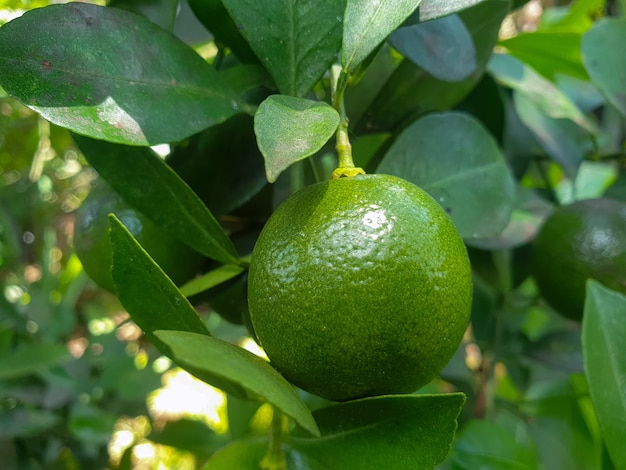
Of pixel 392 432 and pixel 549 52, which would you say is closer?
pixel 392 432

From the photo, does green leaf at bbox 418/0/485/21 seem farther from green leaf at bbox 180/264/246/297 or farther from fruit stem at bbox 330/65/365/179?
green leaf at bbox 180/264/246/297

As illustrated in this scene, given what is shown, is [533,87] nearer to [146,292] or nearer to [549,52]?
[549,52]

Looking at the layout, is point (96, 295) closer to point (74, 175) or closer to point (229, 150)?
point (74, 175)


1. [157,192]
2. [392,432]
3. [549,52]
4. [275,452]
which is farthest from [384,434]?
[549,52]

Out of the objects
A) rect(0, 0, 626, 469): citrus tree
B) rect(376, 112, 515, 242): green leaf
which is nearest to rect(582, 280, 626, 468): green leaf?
rect(0, 0, 626, 469): citrus tree

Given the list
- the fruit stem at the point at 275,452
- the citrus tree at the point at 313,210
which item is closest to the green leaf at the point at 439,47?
the citrus tree at the point at 313,210

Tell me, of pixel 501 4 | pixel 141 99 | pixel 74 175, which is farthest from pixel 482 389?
pixel 74 175

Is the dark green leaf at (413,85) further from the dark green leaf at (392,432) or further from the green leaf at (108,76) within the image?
the dark green leaf at (392,432)
